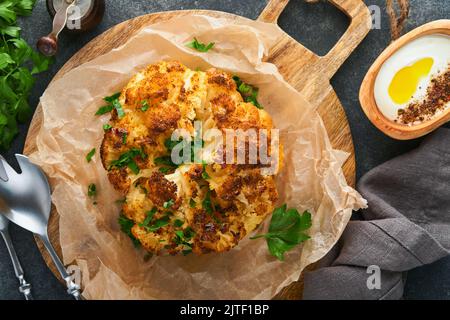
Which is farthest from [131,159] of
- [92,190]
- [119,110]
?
[92,190]

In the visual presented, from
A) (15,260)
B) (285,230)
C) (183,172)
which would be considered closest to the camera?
(183,172)

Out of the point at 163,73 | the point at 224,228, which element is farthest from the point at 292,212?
the point at 163,73

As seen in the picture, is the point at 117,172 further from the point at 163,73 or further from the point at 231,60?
the point at 231,60

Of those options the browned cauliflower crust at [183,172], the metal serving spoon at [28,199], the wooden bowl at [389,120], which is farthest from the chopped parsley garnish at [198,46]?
the metal serving spoon at [28,199]

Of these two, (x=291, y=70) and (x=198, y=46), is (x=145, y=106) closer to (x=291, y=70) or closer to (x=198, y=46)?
(x=198, y=46)

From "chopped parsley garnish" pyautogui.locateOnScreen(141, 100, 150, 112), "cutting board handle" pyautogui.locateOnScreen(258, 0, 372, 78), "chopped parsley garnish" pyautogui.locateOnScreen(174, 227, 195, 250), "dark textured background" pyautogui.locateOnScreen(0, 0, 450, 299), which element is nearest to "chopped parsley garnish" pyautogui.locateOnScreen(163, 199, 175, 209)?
"chopped parsley garnish" pyautogui.locateOnScreen(174, 227, 195, 250)
